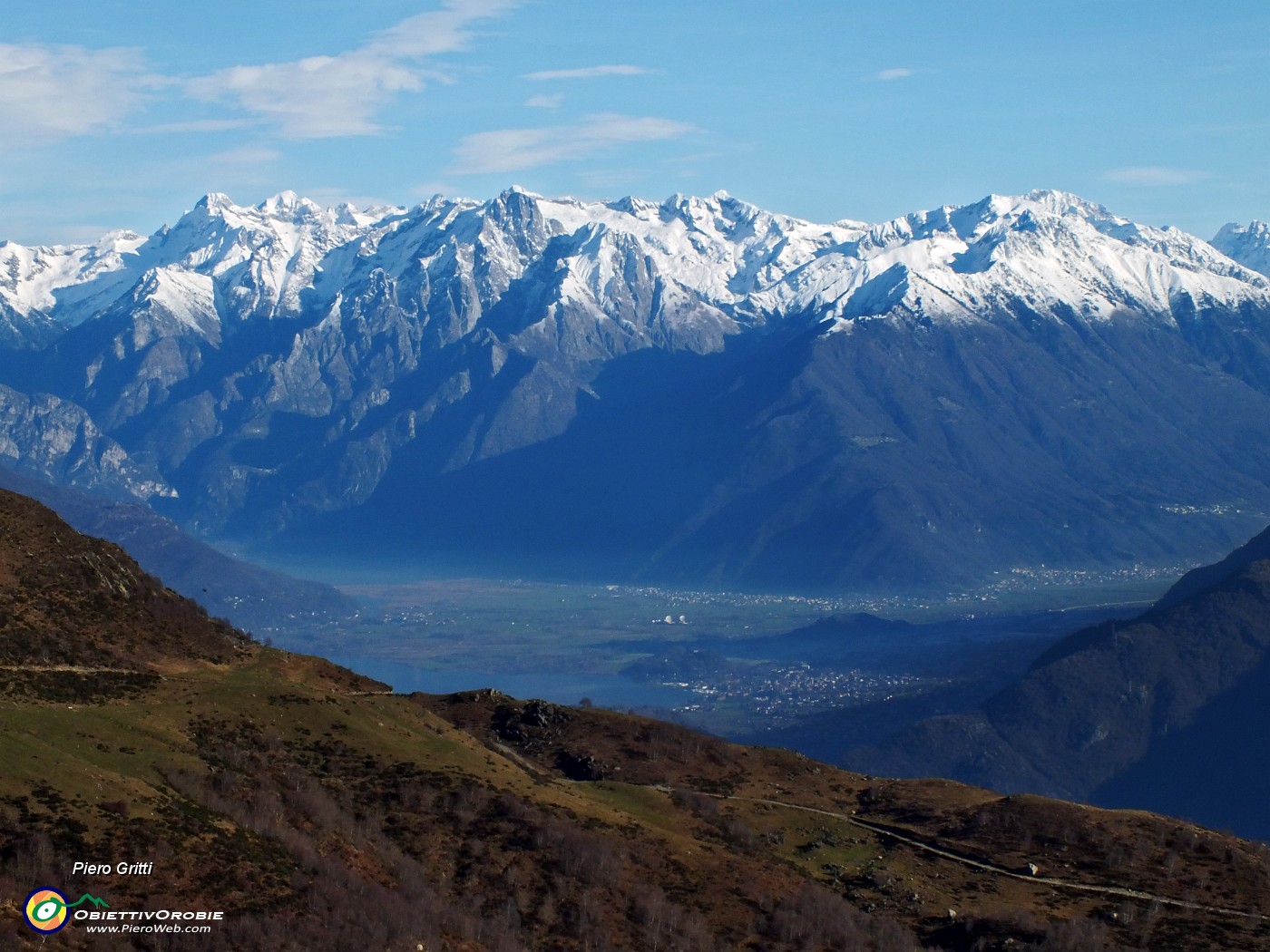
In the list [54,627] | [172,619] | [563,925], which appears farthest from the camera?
[172,619]

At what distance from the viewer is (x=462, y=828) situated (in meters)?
103

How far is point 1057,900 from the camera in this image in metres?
107

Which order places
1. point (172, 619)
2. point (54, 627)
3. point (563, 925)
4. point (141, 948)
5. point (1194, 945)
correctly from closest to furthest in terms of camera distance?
point (141, 948) < point (563, 925) < point (1194, 945) < point (54, 627) < point (172, 619)

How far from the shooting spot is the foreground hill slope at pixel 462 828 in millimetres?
84188

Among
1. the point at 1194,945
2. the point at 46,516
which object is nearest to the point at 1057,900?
the point at 1194,945

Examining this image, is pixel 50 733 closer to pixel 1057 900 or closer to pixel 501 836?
pixel 501 836

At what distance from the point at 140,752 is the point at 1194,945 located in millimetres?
64122

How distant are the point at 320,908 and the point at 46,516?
6443 cm

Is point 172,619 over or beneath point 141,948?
over

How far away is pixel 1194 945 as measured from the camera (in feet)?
331

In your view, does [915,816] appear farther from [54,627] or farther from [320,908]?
[54,627]

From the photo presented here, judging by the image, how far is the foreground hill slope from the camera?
84188 millimetres

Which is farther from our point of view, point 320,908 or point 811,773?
point 811,773

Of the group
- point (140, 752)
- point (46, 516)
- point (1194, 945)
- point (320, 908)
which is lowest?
point (1194, 945)
